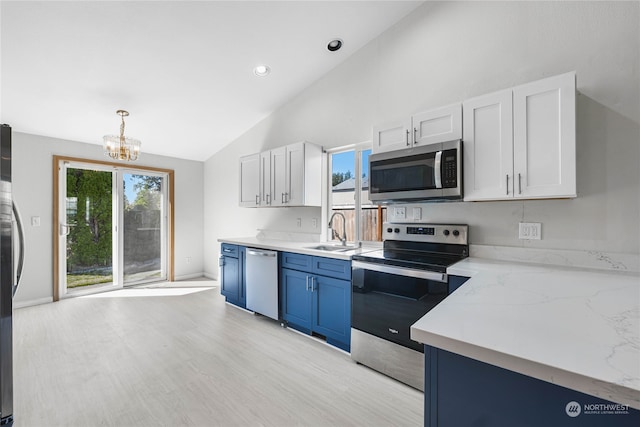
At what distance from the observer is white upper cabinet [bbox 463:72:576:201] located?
5.41ft

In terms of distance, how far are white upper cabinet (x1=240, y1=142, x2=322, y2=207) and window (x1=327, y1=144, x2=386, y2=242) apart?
0.21 metres

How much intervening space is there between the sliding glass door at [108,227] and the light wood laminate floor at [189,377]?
99cm

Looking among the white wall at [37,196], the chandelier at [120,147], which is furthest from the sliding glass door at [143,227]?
the chandelier at [120,147]

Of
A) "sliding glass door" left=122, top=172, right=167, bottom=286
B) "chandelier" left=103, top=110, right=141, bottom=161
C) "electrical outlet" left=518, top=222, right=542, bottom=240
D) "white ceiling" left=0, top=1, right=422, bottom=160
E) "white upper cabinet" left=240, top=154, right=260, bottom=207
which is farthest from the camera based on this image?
"sliding glass door" left=122, top=172, right=167, bottom=286

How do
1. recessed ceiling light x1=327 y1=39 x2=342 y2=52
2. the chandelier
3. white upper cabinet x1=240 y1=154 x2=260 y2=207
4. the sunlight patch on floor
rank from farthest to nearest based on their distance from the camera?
the sunlight patch on floor → white upper cabinet x1=240 y1=154 x2=260 y2=207 → the chandelier → recessed ceiling light x1=327 y1=39 x2=342 y2=52

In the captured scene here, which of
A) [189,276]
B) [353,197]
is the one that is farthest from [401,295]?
[189,276]

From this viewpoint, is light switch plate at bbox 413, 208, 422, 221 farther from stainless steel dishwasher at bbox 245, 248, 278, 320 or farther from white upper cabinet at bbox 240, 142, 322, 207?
stainless steel dishwasher at bbox 245, 248, 278, 320

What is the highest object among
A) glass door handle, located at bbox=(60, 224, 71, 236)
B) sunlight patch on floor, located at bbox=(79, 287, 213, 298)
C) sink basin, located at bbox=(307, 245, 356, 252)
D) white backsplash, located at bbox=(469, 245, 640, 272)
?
glass door handle, located at bbox=(60, 224, 71, 236)

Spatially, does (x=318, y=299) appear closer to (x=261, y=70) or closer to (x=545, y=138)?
(x=545, y=138)

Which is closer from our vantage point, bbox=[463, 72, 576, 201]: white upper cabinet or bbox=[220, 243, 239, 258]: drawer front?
bbox=[463, 72, 576, 201]: white upper cabinet

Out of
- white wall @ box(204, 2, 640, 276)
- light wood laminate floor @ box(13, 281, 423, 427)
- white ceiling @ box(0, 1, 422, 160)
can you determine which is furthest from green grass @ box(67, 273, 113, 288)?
white wall @ box(204, 2, 640, 276)

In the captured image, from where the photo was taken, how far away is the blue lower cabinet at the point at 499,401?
69cm

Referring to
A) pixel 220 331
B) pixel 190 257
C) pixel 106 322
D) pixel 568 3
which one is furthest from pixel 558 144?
pixel 190 257

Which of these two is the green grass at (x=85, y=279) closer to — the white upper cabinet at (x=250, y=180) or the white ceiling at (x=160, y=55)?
the white ceiling at (x=160, y=55)
